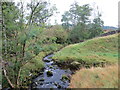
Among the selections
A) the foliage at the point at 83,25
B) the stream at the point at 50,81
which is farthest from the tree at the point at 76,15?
the stream at the point at 50,81

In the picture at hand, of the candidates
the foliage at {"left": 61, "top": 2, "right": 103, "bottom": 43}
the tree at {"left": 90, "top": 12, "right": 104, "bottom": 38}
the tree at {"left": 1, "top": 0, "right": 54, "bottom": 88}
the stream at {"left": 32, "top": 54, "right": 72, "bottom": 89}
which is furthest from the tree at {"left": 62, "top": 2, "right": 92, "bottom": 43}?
the tree at {"left": 1, "top": 0, "right": 54, "bottom": 88}

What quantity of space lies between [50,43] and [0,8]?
3.49 m

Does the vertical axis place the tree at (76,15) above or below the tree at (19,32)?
above

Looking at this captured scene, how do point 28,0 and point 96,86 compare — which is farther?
point 28,0

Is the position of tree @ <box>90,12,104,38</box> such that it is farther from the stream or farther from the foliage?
the stream

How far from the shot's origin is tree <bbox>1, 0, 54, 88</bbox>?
263 inches

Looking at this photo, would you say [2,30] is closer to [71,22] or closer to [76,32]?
[76,32]

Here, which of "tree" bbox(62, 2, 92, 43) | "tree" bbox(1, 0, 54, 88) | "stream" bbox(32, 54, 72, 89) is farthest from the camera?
"tree" bbox(62, 2, 92, 43)

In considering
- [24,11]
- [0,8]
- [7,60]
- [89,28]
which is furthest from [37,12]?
[89,28]

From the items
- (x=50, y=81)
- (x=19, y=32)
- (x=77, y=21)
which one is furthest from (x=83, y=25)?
(x=19, y=32)

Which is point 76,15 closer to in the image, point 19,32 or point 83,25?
point 83,25

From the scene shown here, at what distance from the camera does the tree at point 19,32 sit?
21.9 ft

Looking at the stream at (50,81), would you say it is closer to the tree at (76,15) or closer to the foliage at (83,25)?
the foliage at (83,25)

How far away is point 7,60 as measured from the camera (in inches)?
292
